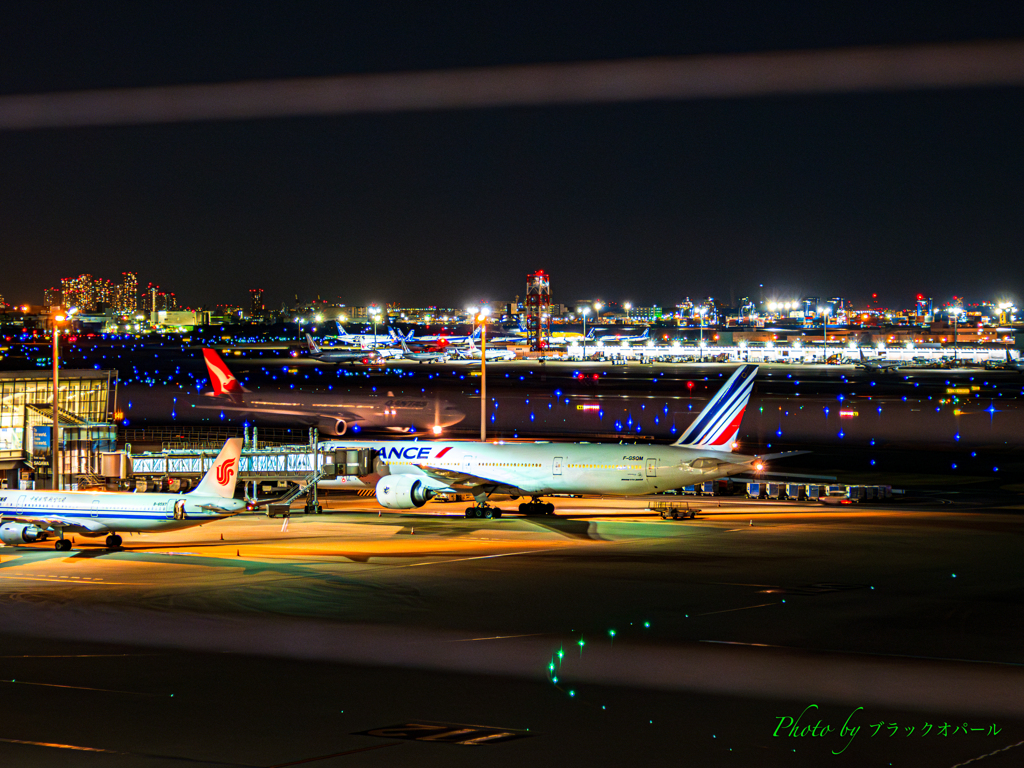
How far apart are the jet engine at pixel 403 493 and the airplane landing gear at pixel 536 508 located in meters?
4.30

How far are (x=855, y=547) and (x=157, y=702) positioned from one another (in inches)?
1003

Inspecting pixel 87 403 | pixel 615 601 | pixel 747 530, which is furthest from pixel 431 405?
pixel 615 601

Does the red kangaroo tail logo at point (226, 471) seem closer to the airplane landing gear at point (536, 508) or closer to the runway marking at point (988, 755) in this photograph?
the airplane landing gear at point (536, 508)

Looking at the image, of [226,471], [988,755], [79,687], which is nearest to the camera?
[988,755]

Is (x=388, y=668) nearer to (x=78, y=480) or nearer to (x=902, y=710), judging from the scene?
(x=902, y=710)

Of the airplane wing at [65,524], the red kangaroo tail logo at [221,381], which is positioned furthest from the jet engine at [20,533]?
the red kangaroo tail logo at [221,381]

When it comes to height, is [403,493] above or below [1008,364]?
below

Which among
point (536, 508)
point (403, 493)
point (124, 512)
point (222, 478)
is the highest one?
point (222, 478)

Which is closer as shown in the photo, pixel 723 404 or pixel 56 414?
pixel 56 414

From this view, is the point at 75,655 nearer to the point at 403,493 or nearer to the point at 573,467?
the point at 403,493

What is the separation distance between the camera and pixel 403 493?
43906mm

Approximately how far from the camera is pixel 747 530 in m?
39.9

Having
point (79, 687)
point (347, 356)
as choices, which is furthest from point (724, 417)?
point (347, 356)

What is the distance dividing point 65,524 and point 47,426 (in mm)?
18173
